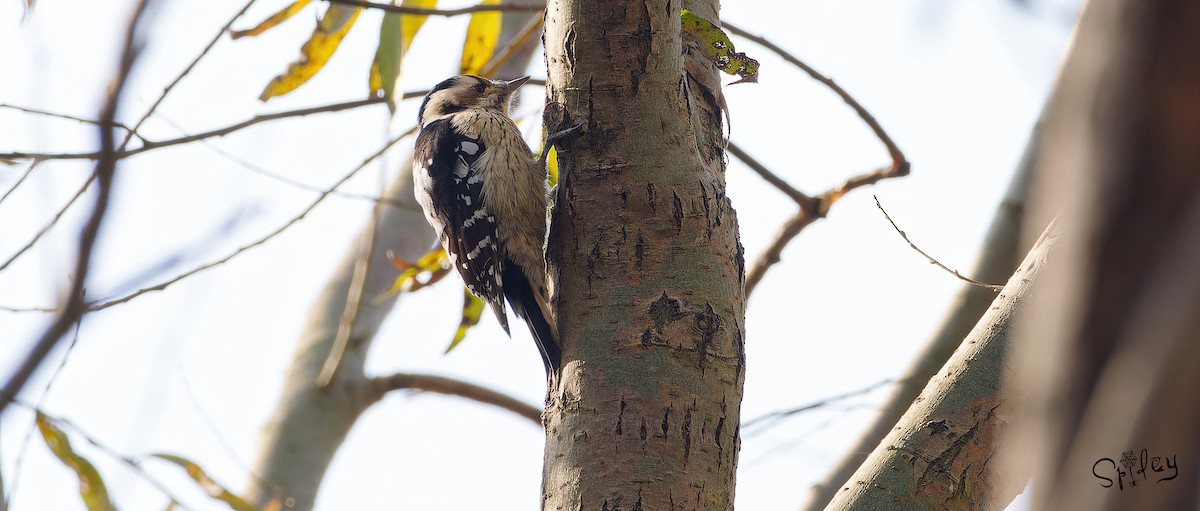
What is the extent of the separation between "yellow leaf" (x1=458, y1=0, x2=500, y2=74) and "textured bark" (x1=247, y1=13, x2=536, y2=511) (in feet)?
3.09

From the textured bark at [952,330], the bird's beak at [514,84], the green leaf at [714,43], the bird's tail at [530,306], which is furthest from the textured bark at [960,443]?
the bird's beak at [514,84]

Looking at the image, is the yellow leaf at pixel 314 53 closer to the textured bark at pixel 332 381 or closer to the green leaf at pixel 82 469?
the textured bark at pixel 332 381

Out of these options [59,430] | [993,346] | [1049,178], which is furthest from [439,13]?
[1049,178]

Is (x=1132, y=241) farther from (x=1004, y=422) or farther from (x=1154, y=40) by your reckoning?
(x=1004, y=422)

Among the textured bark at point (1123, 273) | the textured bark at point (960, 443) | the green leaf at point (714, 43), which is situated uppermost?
the green leaf at point (714, 43)

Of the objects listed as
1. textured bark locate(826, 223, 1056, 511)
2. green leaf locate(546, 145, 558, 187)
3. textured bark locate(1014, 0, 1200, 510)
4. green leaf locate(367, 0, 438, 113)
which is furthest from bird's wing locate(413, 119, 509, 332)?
textured bark locate(1014, 0, 1200, 510)

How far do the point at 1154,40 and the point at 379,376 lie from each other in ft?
14.7

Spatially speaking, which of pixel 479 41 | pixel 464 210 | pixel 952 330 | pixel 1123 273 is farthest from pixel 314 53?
pixel 1123 273

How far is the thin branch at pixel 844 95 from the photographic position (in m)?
3.33

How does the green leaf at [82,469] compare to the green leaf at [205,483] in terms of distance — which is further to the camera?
the green leaf at [205,483]

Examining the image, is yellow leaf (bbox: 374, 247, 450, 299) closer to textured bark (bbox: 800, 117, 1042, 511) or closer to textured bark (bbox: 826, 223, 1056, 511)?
textured bark (bbox: 800, 117, 1042, 511)

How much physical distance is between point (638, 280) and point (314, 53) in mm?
1752

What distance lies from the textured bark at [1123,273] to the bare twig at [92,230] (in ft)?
4.01

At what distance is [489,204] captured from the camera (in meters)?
3.43
